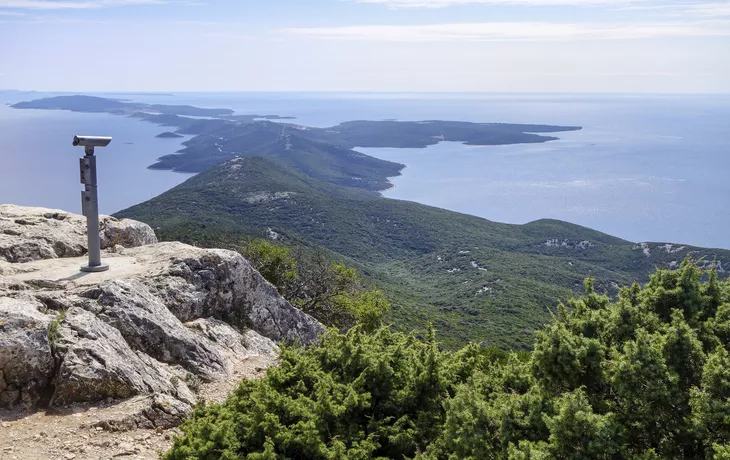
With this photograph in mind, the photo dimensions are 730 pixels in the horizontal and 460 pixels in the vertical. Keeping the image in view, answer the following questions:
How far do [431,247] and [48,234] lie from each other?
254ft

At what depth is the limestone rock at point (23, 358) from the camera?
330 inches

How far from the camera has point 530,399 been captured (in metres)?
8.13

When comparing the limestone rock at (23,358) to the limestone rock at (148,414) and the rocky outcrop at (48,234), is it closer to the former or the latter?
the limestone rock at (148,414)

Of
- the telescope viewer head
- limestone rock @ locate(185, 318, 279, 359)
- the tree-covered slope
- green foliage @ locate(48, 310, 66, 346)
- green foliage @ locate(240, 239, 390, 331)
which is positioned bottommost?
the tree-covered slope

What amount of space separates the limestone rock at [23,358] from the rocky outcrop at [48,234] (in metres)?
5.09

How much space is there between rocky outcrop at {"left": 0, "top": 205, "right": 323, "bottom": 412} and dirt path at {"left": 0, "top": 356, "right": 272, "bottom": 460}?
0.26 meters

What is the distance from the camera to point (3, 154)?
16212cm

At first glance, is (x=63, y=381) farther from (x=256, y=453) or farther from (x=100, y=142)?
(x=100, y=142)

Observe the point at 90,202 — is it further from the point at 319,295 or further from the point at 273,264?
the point at 319,295

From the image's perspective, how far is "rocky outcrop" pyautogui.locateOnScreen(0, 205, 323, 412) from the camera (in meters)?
8.67

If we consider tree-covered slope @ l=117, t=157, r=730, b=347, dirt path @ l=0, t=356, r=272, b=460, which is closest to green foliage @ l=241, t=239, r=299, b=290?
dirt path @ l=0, t=356, r=272, b=460

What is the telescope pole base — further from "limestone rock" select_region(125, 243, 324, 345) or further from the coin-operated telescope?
"limestone rock" select_region(125, 243, 324, 345)

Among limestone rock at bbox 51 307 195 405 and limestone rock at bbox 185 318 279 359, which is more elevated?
limestone rock at bbox 51 307 195 405

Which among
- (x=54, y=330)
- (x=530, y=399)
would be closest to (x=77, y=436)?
(x=54, y=330)
